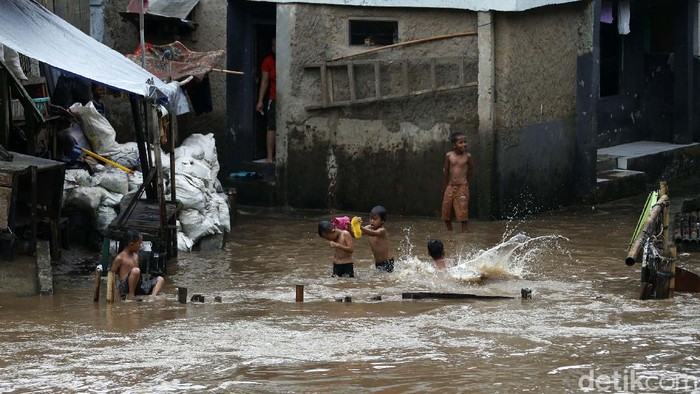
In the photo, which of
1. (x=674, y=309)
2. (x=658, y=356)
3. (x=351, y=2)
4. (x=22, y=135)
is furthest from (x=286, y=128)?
(x=658, y=356)

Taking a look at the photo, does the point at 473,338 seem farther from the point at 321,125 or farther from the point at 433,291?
the point at 321,125

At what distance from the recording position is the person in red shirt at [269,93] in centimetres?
1664

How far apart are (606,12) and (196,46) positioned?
5.38 metres

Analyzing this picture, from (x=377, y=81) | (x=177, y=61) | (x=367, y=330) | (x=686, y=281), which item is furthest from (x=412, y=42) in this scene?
(x=367, y=330)

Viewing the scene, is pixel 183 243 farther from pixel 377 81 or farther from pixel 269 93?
pixel 269 93

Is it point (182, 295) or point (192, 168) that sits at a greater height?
point (192, 168)

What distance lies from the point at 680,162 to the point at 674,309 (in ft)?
28.6

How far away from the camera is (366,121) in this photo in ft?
51.8

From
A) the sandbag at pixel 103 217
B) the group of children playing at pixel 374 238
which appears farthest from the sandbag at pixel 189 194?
the group of children playing at pixel 374 238

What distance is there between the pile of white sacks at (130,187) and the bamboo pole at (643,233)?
4.99 m

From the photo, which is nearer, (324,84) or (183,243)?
(183,243)

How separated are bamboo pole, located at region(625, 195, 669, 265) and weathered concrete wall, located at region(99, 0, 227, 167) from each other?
710 centimetres

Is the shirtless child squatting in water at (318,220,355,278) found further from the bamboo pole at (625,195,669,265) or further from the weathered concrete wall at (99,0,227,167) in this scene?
the weathered concrete wall at (99,0,227,167)

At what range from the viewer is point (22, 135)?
Answer: 1321cm
